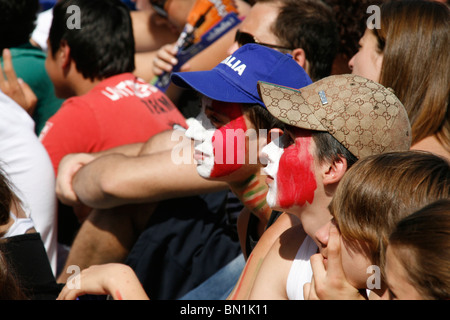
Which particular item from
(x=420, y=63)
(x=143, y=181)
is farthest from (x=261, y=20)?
(x=143, y=181)

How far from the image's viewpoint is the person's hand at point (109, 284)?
1.80m

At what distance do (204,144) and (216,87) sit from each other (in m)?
0.21

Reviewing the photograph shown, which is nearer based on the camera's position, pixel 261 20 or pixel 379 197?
pixel 379 197

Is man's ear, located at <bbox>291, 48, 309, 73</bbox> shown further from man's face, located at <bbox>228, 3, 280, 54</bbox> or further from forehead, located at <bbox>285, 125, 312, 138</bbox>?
forehead, located at <bbox>285, 125, 312, 138</bbox>

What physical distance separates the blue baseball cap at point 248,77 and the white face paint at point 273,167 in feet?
1.01

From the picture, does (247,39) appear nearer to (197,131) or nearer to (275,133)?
(197,131)

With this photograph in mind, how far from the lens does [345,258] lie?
169 cm

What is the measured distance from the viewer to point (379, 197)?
160 cm

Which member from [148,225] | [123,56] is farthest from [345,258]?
[123,56]

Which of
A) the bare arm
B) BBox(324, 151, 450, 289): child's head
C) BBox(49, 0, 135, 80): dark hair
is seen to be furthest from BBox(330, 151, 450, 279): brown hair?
BBox(49, 0, 135, 80): dark hair

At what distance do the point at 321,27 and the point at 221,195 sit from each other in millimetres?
963

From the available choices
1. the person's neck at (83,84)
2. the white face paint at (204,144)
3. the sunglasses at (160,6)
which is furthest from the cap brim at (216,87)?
the sunglasses at (160,6)

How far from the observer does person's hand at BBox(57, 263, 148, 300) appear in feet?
5.91
